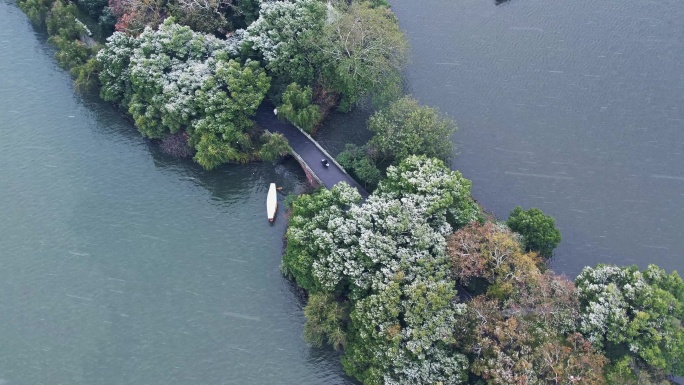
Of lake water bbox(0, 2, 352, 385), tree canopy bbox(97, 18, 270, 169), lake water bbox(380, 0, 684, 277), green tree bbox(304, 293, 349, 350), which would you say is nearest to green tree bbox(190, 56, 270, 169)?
tree canopy bbox(97, 18, 270, 169)

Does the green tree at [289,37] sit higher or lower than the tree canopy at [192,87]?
higher

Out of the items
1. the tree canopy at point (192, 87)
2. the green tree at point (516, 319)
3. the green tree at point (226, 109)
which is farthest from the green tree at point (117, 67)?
the green tree at point (516, 319)

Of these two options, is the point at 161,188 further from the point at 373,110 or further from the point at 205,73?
the point at 373,110

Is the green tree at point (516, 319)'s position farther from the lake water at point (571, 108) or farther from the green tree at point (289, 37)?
the green tree at point (289, 37)

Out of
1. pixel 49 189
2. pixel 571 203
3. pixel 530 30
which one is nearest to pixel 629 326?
pixel 571 203

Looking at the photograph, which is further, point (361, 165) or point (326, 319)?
point (361, 165)

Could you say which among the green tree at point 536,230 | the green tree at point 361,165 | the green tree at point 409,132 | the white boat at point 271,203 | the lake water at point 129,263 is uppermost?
the green tree at point 409,132

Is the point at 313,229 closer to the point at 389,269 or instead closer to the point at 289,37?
the point at 389,269

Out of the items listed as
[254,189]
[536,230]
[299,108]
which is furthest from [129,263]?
[536,230]
